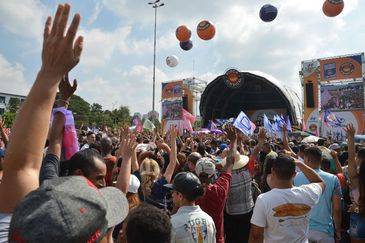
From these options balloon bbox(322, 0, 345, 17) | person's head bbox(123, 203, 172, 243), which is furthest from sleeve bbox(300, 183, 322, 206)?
balloon bbox(322, 0, 345, 17)

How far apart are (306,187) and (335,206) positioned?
893 mm

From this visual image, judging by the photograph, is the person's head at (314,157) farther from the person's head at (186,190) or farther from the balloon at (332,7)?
the balloon at (332,7)

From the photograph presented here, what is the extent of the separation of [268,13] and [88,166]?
10.6 m

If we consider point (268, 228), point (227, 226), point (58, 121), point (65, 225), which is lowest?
point (227, 226)

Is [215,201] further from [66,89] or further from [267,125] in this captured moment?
[267,125]

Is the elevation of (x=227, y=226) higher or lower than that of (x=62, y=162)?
lower

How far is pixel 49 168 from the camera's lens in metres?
1.78

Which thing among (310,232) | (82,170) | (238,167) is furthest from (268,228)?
(82,170)

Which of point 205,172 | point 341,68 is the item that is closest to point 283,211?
point 205,172

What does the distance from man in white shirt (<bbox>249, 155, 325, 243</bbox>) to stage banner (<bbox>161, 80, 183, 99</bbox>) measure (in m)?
36.0

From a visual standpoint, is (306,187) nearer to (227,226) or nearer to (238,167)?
(238,167)

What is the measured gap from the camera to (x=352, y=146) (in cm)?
390

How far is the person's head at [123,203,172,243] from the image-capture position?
1.43 m

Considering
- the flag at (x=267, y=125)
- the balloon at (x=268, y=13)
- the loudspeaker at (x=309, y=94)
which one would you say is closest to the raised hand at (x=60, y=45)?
the balloon at (x=268, y=13)
